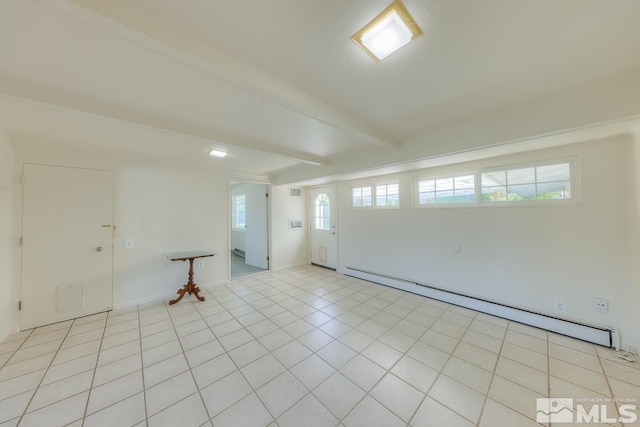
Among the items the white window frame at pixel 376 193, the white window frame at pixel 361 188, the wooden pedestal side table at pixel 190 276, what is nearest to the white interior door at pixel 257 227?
the wooden pedestal side table at pixel 190 276

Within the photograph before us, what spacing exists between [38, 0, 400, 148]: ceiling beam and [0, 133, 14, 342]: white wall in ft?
9.39

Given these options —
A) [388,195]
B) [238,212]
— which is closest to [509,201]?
[388,195]

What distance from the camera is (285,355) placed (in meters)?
2.18

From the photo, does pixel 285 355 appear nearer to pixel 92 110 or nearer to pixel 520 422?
pixel 520 422

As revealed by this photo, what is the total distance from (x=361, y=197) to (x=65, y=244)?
473 cm

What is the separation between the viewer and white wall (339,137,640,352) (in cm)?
223

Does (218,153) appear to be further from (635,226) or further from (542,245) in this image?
(635,226)

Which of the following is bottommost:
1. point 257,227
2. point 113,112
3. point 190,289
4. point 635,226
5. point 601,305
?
point 190,289

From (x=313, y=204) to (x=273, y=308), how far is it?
10.5 feet

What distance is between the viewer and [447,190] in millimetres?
3447

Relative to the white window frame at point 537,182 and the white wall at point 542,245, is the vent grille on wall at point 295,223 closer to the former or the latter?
the white wall at point 542,245

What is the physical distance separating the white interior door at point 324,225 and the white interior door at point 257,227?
1239 millimetres

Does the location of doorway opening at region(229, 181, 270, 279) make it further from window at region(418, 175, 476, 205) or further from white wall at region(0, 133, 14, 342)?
window at region(418, 175, 476, 205)

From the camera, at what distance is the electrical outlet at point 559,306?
8.21 feet
